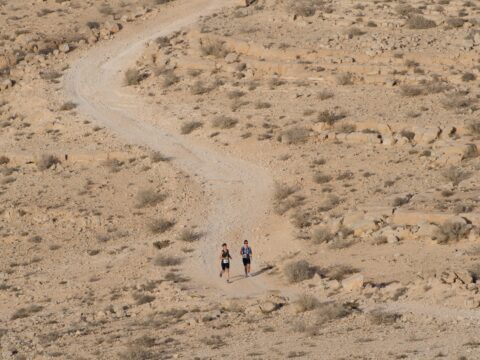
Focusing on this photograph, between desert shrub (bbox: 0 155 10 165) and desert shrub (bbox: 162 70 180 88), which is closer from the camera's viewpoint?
desert shrub (bbox: 0 155 10 165)

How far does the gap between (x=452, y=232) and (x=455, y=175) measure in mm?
5061

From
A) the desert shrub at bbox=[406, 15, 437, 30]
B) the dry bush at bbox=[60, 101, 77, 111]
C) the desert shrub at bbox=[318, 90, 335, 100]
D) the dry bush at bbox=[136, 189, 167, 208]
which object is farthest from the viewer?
the desert shrub at bbox=[406, 15, 437, 30]

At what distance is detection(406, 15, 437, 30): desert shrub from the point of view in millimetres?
44969

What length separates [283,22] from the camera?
47.5 m

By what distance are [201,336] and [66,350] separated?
11.0 feet

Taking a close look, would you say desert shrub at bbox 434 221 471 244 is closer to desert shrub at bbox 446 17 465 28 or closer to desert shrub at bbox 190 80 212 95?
desert shrub at bbox 190 80 212 95

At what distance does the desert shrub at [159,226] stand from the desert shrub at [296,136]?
602 cm

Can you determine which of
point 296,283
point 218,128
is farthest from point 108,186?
point 296,283

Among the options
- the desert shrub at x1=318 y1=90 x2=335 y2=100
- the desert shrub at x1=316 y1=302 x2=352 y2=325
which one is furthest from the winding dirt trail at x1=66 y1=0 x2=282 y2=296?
the desert shrub at x1=318 y1=90 x2=335 y2=100

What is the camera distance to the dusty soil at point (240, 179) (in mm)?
26047

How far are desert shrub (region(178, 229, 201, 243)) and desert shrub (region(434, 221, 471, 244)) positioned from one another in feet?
26.7

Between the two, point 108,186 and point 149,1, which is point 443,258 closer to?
point 108,186

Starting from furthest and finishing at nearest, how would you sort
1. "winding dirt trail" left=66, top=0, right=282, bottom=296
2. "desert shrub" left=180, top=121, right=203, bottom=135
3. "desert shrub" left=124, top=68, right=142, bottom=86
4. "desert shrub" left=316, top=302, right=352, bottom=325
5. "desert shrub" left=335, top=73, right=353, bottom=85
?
"desert shrub" left=124, top=68, right=142, bottom=86, "desert shrub" left=335, top=73, right=353, bottom=85, "desert shrub" left=180, top=121, right=203, bottom=135, "winding dirt trail" left=66, top=0, right=282, bottom=296, "desert shrub" left=316, top=302, right=352, bottom=325

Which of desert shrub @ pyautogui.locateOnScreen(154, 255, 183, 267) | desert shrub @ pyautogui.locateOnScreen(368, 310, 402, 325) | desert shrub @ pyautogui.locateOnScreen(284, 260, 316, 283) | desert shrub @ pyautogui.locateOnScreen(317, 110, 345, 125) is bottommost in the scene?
desert shrub @ pyautogui.locateOnScreen(154, 255, 183, 267)
